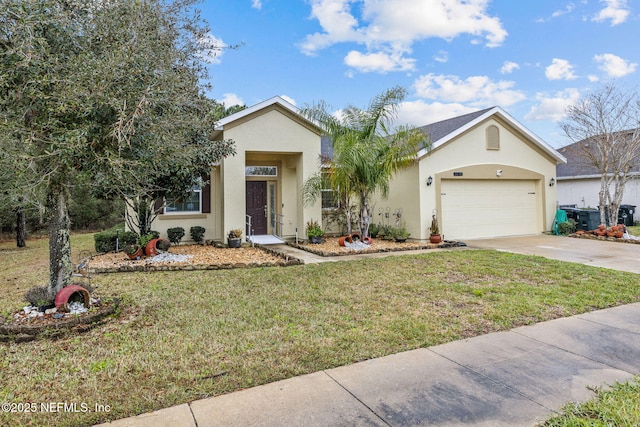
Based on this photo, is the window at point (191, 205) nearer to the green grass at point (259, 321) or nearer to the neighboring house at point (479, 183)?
the green grass at point (259, 321)

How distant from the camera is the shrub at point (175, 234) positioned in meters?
12.0

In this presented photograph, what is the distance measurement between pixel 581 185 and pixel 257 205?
19056 millimetres

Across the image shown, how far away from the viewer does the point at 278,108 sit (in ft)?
40.3

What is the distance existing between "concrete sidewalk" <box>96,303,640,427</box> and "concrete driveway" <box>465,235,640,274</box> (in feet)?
18.6

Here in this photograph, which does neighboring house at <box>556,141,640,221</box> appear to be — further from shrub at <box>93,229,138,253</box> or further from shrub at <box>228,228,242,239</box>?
shrub at <box>93,229,138,253</box>

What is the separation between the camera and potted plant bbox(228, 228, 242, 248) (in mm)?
11570

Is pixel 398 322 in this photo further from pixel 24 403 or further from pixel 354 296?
pixel 24 403

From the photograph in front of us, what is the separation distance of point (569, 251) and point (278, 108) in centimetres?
1005

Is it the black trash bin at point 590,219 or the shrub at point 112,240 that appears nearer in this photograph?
the shrub at point 112,240

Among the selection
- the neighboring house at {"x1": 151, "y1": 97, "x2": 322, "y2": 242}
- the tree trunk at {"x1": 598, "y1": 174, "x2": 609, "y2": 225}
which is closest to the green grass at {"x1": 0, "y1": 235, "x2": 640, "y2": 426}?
the neighboring house at {"x1": 151, "y1": 97, "x2": 322, "y2": 242}

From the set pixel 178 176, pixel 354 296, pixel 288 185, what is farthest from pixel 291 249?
pixel 354 296

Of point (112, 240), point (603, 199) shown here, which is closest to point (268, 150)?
point (112, 240)

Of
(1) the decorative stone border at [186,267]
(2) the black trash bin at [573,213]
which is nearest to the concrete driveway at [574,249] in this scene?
(2) the black trash bin at [573,213]

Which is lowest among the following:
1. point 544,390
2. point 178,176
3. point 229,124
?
point 544,390
